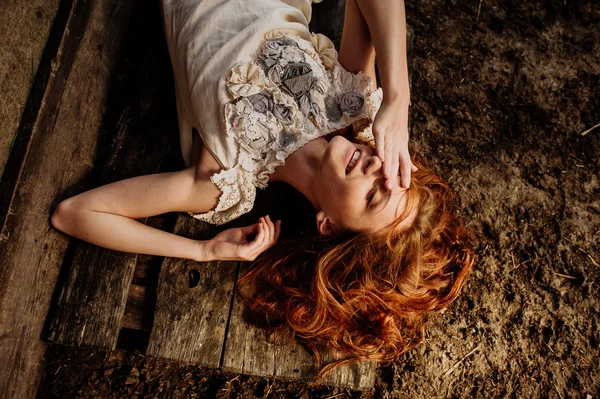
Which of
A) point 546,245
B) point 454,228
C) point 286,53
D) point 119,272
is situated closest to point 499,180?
point 546,245

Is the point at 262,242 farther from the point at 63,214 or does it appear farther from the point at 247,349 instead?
the point at 63,214

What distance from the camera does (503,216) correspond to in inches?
114

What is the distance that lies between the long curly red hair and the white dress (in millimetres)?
365

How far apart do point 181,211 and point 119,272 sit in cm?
42

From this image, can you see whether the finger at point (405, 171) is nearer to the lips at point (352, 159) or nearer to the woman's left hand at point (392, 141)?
the woman's left hand at point (392, 141)

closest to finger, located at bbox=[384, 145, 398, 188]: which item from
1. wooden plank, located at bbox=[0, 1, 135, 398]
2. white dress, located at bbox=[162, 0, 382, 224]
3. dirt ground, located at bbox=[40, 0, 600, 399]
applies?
white dress, located at bbox=[162, 0, 382, 224]

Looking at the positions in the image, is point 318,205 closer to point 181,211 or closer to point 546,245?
point 181,211

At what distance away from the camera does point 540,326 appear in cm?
270

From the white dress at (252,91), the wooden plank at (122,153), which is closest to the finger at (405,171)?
the white dress at (252,91)

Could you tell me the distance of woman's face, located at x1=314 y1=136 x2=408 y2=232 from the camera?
6.57ft

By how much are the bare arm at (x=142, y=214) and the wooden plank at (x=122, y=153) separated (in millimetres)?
162

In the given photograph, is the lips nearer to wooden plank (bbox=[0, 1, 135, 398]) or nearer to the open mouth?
the open mouth

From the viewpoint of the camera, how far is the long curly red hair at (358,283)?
214 centimetres

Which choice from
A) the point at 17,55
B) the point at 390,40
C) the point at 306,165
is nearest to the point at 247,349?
the point at 306,165
